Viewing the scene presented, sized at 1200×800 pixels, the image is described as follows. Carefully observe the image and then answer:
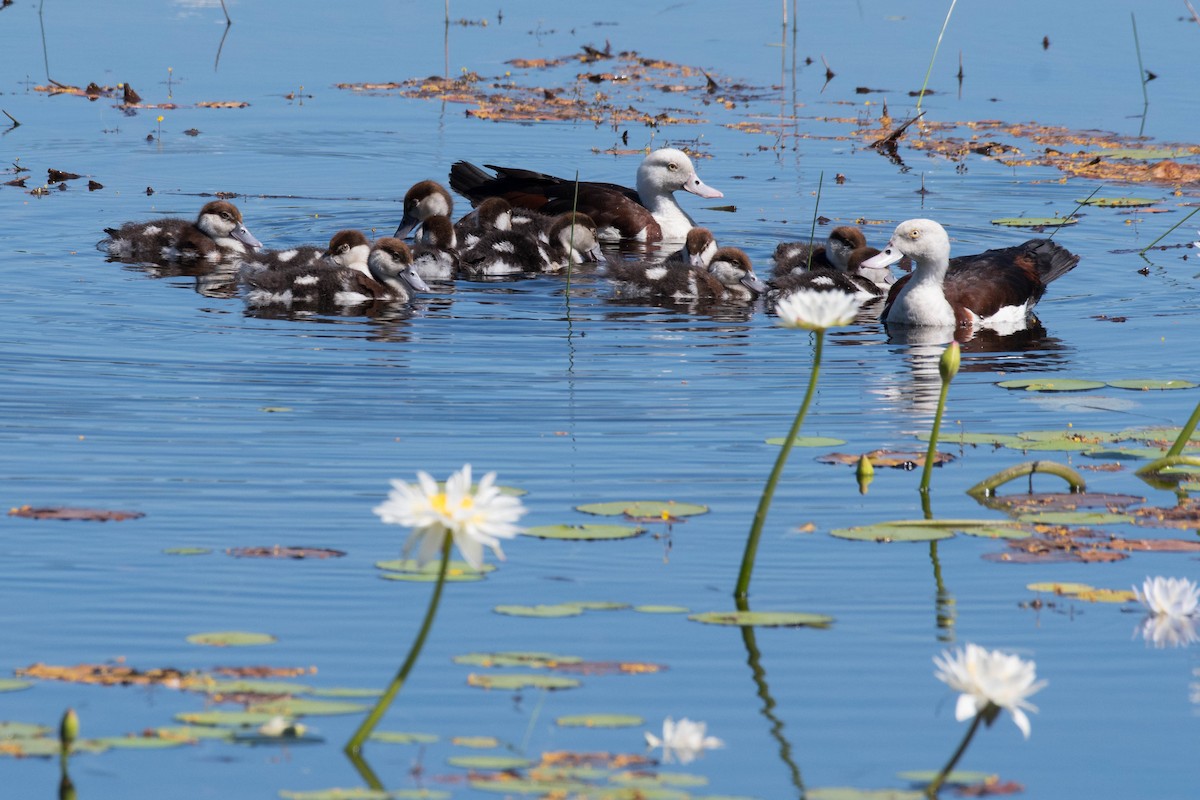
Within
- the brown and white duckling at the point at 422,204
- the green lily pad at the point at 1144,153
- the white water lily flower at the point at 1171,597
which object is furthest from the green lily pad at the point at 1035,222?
the white water lily flower at the point at 1171,597

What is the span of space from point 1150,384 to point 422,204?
528 centimetres

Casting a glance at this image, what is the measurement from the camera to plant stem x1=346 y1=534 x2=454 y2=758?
325 centimetres

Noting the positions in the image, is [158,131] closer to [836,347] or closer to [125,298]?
[125,298]

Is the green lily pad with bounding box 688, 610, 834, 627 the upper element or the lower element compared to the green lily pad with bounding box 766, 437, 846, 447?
upper

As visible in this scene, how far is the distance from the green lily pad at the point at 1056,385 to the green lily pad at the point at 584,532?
273cm

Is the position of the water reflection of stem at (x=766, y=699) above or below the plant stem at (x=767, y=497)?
below

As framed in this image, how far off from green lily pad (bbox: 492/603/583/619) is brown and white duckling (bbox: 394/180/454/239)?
7.05 m

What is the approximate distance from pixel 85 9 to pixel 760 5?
7.66 m

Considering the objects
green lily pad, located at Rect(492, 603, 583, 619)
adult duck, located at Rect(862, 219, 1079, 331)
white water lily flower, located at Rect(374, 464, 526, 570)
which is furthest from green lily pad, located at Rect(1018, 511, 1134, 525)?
adult duck, located at Rect(862, 219, 1079, 331)

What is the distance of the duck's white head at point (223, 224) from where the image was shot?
10.6m

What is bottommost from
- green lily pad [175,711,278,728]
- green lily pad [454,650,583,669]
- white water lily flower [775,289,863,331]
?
green lily pad [454,650,583,669]

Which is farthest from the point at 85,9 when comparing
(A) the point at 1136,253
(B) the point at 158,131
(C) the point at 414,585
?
(C) the point at 414,585

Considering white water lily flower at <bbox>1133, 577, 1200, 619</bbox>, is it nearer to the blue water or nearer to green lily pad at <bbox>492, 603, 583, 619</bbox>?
the blue water

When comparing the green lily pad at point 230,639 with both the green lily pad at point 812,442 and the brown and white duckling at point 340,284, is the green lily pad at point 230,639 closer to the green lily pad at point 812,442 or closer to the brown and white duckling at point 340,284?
the green lily pad at point 812,442
